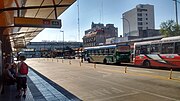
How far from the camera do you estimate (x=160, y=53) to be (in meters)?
25.0

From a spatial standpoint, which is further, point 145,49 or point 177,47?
point 145,49

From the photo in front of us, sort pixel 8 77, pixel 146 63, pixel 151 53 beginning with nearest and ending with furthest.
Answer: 1. pixel 8 77
2. pixel 151 53
3. pixel 146 63

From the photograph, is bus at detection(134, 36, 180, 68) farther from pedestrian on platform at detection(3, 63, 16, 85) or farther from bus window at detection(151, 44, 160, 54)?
pedestrian on platform at detection(3, 63, 16, 85)

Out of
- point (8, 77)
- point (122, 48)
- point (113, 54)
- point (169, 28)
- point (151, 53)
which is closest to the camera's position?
point (8, 77)

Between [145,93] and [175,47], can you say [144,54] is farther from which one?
[145,93]

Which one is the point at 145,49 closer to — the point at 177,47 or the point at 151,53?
the point at 151,53

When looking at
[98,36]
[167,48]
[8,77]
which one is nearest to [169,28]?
[167,48]

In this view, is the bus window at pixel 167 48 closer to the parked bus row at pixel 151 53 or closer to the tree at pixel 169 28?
the parked bus row at pixel 151 53

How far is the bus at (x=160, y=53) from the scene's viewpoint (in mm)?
23183

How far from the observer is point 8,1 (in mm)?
7977

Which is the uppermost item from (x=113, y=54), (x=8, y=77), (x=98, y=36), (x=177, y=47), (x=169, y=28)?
(x=98, y=36)

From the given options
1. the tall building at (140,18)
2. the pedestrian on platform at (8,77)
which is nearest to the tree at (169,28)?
the pedestrian on platform at (8,77)

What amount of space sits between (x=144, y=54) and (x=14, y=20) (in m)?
18.7

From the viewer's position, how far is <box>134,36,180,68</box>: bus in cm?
2318
